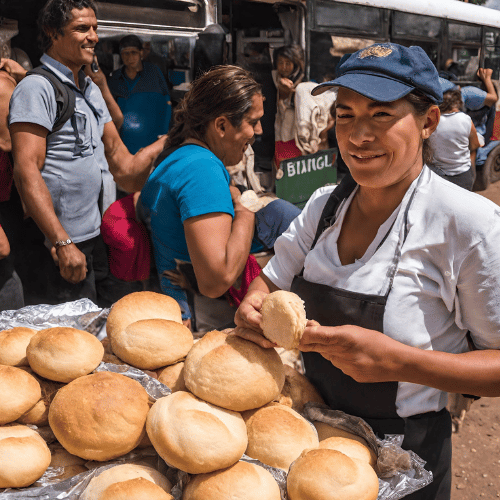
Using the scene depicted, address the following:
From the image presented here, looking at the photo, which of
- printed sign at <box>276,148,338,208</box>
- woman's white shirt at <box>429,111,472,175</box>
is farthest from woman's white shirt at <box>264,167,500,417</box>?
printed sign at <box>276,148,338,208</box>

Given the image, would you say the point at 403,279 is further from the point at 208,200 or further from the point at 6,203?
the point at 6,203

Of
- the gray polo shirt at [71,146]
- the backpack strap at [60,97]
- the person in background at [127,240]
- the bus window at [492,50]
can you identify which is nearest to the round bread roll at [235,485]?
the person in background at [127,240]

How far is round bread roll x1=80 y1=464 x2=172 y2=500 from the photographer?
1.14 meters

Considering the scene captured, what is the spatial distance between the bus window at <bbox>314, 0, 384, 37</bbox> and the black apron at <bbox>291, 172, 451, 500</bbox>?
5.19m

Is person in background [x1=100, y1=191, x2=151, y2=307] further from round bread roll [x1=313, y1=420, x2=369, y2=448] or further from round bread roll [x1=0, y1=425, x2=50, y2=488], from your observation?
round bread roll [x1=313, y1=420, x2=369, y2=448]

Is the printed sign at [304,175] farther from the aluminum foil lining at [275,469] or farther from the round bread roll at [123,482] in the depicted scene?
the round bread roll at [123,482]

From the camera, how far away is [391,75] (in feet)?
4.30

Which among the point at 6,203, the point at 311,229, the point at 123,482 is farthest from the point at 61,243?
the point at 123,482

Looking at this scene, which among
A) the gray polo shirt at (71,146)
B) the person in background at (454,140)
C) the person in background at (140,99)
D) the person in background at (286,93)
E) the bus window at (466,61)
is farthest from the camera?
the bus window at (466,61)

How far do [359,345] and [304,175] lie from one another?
5.34 meters

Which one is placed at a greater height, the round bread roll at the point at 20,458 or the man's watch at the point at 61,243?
the round bread roll at the point at 20,458

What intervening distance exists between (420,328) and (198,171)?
122 centimetres

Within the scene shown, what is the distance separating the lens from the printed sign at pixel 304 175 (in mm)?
6122

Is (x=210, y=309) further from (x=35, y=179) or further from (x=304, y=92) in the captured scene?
(x=304, y=92)
